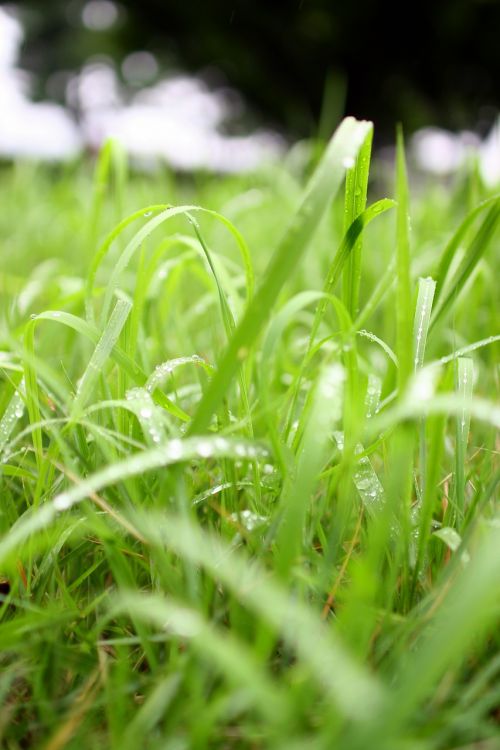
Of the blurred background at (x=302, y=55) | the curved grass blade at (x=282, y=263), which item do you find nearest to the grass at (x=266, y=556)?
the curved grass blade at (x=282, y=263)

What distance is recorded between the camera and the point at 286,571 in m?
0.44

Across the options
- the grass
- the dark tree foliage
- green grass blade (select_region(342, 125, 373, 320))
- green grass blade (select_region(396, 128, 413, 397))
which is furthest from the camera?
the dark tree foliage

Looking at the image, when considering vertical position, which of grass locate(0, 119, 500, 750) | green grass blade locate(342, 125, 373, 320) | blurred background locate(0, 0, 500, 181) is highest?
blurred background locate(0, 0, 500, 181)

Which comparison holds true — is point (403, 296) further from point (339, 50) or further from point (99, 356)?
point (339, 50)

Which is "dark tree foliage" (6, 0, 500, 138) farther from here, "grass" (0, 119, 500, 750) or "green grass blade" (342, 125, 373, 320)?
"grass" (0, 119, 500, 750)

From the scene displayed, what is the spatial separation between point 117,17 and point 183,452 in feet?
36.6

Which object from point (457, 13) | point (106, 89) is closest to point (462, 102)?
point (457, 13)

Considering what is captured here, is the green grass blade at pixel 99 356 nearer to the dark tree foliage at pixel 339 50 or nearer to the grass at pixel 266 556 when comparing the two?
the grass at pixel 266 556

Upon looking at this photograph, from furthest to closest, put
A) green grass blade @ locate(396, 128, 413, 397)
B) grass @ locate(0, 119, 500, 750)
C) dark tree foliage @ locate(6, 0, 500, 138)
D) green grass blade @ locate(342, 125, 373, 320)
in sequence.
A: dark tree foliage @ locate(6, 0, 500, 138)
green grass blade @ locate(342, 125, 373, 320)
green grass blade @ locate(396, 128, 413, 397)
grass @ locate(0, 119, 500, 750)

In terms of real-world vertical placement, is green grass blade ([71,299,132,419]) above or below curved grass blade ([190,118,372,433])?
below

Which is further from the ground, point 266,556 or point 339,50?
point 339,50

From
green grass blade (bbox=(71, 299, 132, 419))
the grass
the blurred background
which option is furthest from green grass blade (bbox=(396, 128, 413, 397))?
the blurred background

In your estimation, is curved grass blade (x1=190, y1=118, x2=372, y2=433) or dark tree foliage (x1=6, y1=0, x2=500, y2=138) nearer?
curved grass blade (x1=190, y1=118, x2=372, y2=433)

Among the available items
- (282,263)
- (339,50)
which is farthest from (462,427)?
(339,50)
